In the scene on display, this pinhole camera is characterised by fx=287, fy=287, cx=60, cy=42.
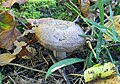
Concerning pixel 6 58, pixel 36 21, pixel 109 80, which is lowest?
pixel 109 80

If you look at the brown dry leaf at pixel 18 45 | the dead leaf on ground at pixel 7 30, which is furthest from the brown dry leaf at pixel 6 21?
the brown dry leaf at pixel 18 45

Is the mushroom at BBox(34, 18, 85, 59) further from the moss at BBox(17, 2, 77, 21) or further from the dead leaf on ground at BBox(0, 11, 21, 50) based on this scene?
the moss at BBox(17, 2, 77, 21)

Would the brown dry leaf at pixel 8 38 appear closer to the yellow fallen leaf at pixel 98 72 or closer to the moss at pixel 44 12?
the moss at pixel 44 12

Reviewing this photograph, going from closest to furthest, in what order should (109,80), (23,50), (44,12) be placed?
(109,80)
(23,50)
(44,12)

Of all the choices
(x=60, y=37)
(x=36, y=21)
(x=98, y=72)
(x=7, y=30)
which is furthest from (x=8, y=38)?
(x=98, y=72)

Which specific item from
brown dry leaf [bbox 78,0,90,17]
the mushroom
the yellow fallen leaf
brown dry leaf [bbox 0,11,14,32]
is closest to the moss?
brown dry leaf [bbox 78,0,90,17]

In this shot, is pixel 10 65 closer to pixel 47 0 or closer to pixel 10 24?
pixel 10 24

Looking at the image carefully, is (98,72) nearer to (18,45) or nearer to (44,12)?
(18,45)
